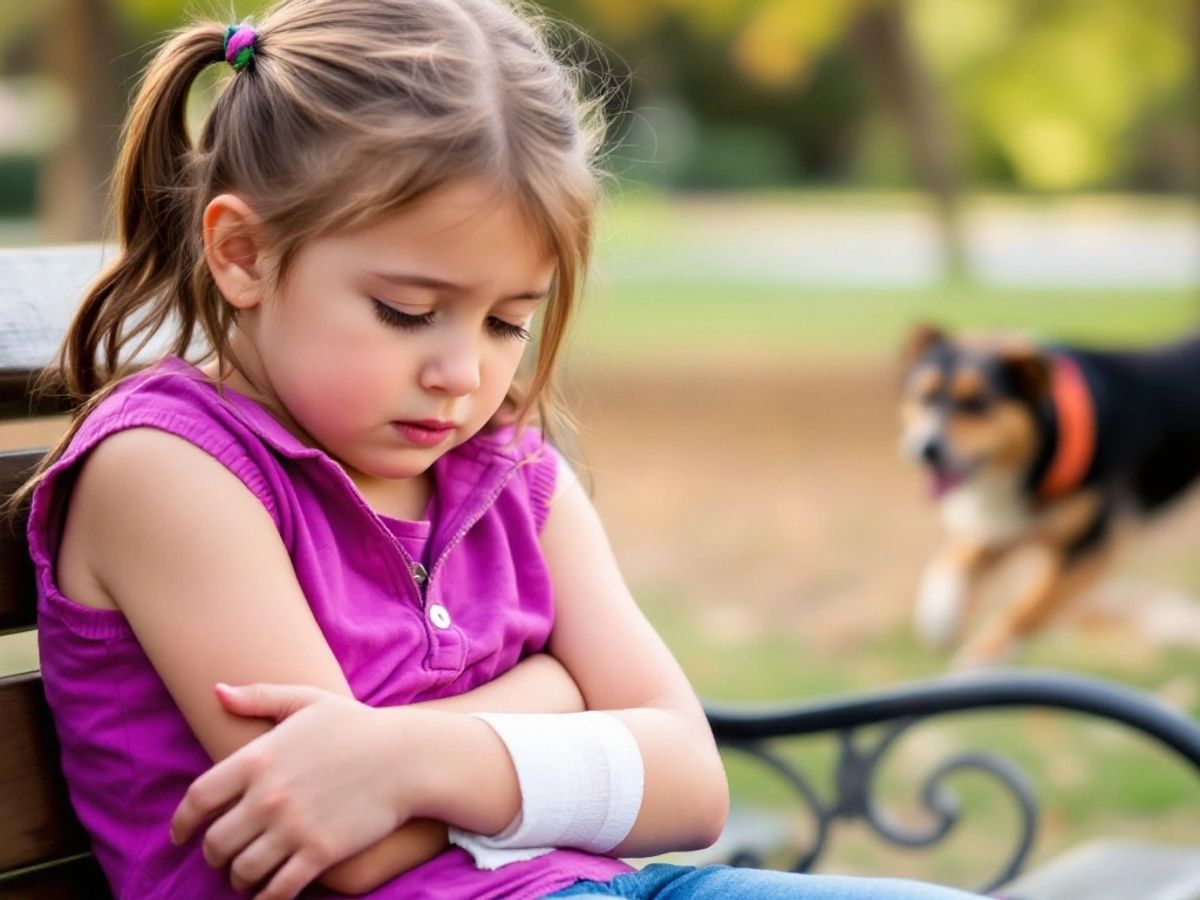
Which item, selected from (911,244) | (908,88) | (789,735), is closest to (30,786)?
(789,735)

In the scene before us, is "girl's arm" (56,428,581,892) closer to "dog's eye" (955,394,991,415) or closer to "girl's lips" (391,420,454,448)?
"girl's lips" (391,420,454,448)

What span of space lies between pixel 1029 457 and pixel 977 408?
282mm

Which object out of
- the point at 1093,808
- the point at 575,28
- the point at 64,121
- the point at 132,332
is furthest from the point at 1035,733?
the point at 64,121

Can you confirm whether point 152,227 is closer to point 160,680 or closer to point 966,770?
point 160,680

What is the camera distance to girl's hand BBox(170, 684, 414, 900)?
4.09 ft

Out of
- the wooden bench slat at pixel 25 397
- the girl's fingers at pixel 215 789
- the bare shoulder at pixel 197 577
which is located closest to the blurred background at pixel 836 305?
the wooden bench slat at pixel 25 397

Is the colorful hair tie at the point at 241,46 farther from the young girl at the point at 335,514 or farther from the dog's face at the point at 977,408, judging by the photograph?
the dog's face at the point at 977,408

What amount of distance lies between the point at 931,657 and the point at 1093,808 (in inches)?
52.6

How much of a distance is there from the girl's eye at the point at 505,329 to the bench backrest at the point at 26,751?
47cm

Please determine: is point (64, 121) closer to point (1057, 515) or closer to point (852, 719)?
point (1057, 515)

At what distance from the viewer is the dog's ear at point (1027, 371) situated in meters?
5.52

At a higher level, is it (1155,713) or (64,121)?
(1155,713)

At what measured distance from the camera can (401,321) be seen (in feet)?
4.53

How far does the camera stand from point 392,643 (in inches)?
56.2
